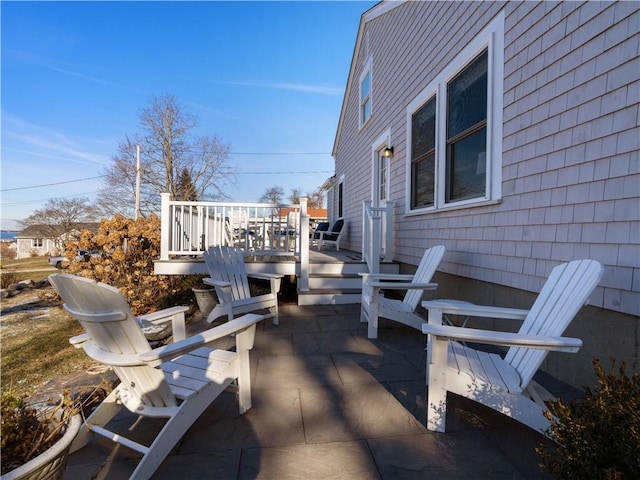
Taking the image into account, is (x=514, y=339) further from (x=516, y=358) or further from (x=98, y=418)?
(x=98, y=418)

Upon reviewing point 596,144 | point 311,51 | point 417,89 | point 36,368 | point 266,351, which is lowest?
point 36,368

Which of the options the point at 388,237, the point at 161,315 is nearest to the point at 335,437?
the point at 161,315

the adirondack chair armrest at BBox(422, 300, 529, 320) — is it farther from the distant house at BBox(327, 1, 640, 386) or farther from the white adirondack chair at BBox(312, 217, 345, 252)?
the white adirondack chair at BBox(312, 217, 345, 252)

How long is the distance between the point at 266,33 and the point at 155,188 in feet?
43.7

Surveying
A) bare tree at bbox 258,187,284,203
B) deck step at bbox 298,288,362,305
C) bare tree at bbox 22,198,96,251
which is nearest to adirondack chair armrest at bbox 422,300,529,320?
deck step at bbox 298,288,362,305

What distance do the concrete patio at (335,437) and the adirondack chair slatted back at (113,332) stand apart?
354 mm

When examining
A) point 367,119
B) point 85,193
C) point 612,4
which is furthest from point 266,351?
point 85,193

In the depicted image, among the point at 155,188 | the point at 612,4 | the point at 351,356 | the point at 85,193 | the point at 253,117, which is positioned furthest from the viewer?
the point at 85,193

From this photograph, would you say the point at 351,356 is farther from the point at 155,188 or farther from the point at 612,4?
the point at 155,188

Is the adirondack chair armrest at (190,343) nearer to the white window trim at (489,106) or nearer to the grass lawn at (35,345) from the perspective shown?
the grass lawn at (35,345)

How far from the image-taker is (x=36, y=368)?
4.43 meters

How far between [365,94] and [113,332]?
7.68m

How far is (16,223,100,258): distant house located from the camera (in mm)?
26175

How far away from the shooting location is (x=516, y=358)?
2.01m
